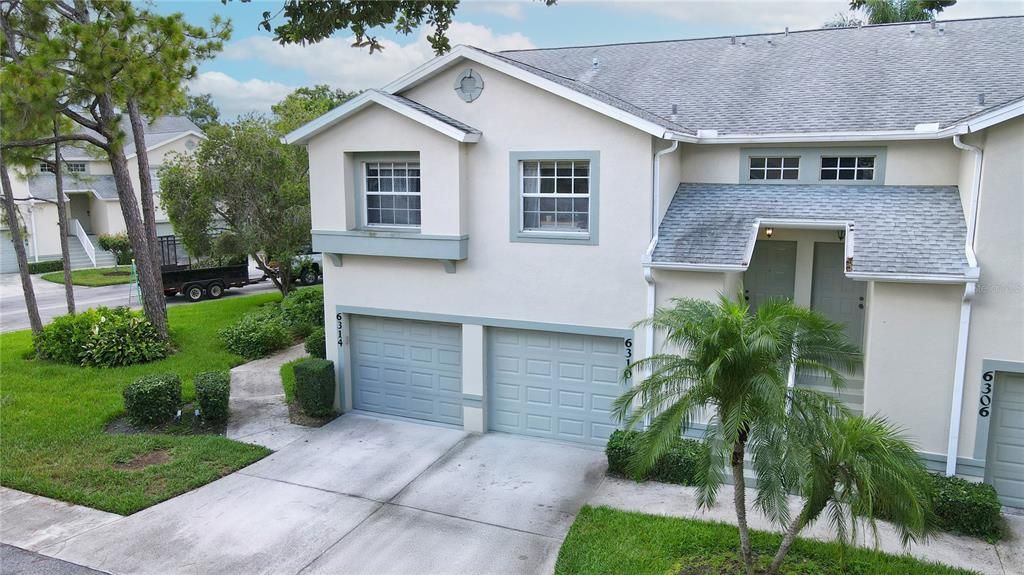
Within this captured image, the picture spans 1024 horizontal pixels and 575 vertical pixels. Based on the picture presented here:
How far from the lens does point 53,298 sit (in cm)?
2775

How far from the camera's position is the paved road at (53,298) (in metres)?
24.2

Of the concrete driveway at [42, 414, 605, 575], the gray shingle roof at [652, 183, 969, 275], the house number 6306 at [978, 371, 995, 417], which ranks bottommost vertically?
the concrete driveway at [42, 414, 605, 575]

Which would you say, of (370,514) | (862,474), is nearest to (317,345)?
(370,514)

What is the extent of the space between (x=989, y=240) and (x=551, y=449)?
7.19 m

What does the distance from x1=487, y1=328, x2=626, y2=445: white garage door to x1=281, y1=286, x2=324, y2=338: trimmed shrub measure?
9.11 m

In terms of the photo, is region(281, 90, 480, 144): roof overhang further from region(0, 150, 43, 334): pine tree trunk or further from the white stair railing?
the white stair railing

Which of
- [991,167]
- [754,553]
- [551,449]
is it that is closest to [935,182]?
[991,167]

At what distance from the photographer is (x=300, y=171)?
883 inches

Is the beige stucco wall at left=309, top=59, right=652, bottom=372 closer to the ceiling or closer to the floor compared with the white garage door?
closer to the ceiling

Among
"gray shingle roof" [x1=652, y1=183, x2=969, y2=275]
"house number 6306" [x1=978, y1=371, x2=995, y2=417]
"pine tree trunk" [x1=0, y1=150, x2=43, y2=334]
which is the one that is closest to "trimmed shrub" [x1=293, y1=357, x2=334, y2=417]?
"gray shingle roof" [x1=652, y1=183, x2=969, y2=275]

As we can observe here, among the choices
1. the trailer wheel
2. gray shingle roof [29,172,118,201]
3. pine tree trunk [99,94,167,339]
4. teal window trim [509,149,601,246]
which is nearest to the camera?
teal window trim [509,149,601,246]

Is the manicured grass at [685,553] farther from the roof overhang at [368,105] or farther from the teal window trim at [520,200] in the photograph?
the roof overhang at [368,105]

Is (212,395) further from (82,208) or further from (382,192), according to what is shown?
(82,208)

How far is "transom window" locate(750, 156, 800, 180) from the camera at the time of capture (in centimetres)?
1199
